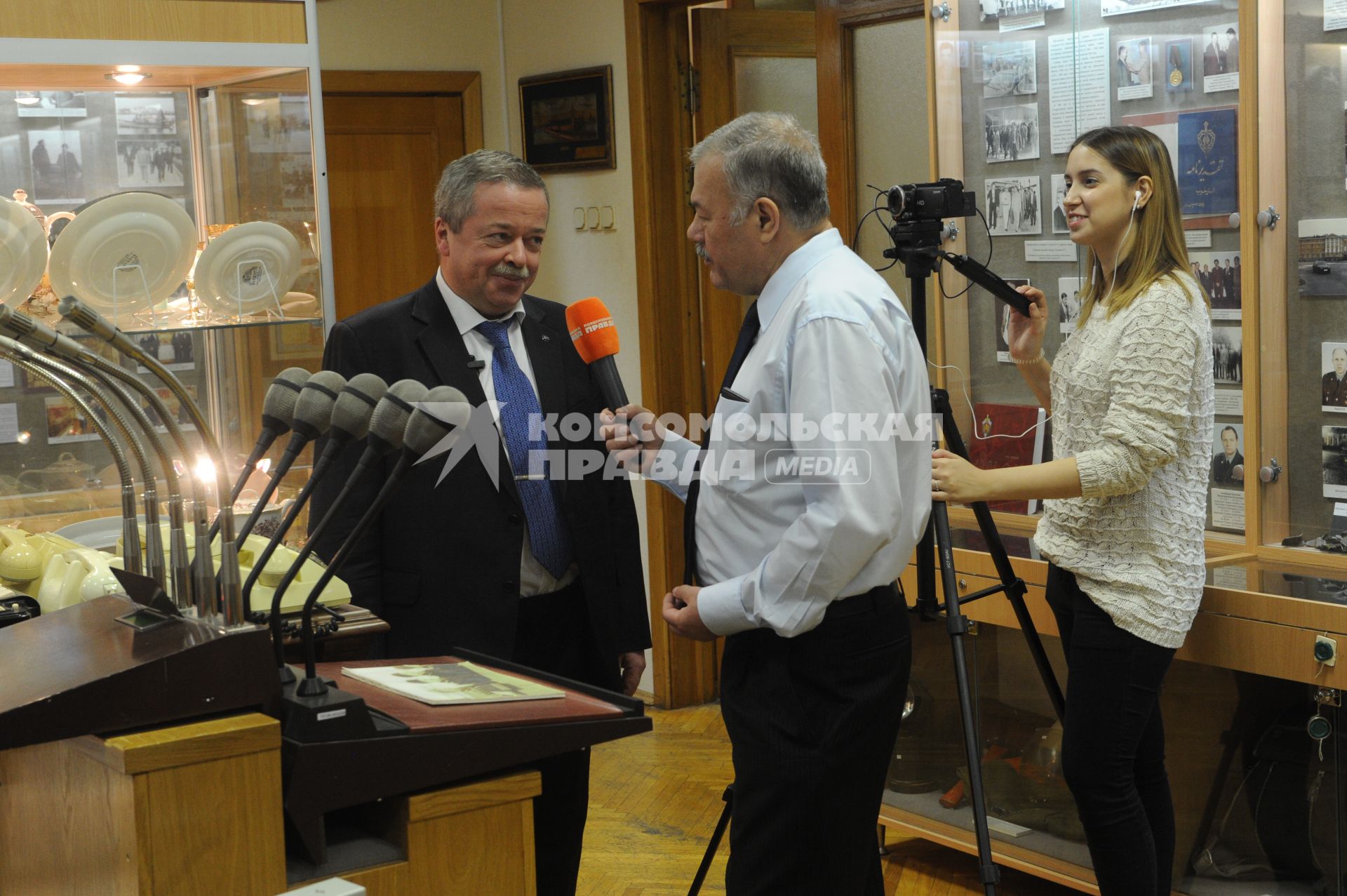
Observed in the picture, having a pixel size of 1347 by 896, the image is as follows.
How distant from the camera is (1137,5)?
9.70 feet

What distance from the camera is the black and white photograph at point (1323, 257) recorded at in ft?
8.83

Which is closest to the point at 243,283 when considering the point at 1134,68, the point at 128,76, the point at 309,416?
the point at 128,76

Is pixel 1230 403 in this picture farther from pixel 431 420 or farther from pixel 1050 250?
pixel 431 420

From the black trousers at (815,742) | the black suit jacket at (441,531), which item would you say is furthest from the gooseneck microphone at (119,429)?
the black trousers at (815,742)

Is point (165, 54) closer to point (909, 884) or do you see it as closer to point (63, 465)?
point (63, 465)

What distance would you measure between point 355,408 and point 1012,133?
7.53 ft

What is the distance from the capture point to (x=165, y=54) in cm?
276

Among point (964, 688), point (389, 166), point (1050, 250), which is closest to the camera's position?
point (964, 688)

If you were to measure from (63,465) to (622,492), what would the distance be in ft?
4.11

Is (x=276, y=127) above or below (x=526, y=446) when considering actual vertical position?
above

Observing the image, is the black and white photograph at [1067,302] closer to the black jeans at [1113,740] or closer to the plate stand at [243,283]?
the black jeans at [1113,740]

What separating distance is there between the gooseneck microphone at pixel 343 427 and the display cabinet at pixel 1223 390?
1.83 metres

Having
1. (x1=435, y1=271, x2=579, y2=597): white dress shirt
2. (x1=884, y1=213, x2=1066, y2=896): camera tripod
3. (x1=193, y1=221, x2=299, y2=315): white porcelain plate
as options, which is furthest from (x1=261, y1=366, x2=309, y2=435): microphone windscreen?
(x1=193, y1=221, x2=299, y2=315): white porcelain plate

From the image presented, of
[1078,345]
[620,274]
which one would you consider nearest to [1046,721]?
[1078,345]
